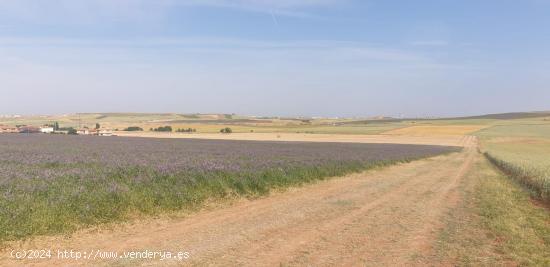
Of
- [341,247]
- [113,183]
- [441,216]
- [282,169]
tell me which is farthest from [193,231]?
[282,169]

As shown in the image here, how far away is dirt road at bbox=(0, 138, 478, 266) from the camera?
28.1 ft

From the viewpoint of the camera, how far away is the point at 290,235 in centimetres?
1038

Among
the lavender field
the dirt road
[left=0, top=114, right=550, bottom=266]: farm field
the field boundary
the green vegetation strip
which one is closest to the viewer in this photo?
the dirt road

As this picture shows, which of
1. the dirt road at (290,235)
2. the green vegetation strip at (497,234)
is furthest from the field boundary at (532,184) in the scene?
the dirt road at (290,235)

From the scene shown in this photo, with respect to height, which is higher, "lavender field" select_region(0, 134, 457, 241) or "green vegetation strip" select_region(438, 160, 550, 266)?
"lavender field" select_region(0, 134, 457, 241)

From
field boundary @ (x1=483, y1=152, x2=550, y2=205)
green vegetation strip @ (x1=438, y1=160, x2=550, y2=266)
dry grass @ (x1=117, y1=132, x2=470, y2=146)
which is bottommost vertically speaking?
dry grass @ (x1=117, y1=132, x2=470, y2=146)

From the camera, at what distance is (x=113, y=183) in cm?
1380

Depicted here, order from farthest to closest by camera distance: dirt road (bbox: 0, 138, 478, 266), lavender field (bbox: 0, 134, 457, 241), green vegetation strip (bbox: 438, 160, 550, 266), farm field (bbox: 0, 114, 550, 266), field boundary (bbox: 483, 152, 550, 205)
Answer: field boundary (bbox: 483, 152, 550, 205) → lavender field (bbox: 0, 134, 457, 241) → farm field (bbox: 0, 114, 550, 266) → green vegetation strip (bbox: 438, 160, 550, 266) → dirt road (bbox: 0, 138, 478, 266)

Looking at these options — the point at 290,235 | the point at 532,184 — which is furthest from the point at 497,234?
the point at 532,184

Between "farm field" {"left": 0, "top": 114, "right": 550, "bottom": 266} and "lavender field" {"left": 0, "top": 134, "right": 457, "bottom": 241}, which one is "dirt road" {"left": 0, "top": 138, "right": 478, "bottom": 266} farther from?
"lavender field" {"left": 0, "top": 134, "right": 457, "bottom": 241}

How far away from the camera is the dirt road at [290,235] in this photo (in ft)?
28.1

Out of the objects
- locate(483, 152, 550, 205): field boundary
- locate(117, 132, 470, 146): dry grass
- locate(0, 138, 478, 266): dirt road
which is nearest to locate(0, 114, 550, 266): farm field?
→ locate(0, 138, 478, 266): dirt road

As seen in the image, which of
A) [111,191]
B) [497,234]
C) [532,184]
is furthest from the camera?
[532,184]

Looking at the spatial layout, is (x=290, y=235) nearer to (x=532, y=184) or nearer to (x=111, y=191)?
(x=111, y=191)
